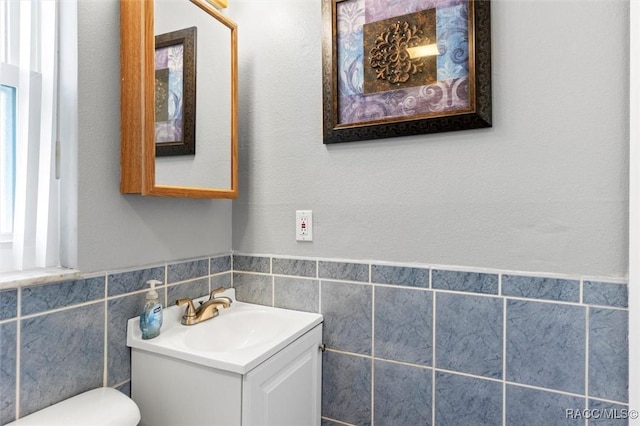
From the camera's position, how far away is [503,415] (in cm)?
108

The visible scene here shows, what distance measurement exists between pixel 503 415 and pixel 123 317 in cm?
119

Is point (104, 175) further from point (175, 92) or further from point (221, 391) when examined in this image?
point (221, 391)

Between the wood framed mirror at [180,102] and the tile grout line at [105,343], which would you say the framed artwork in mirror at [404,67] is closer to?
the wood framed mirror at [180,102]

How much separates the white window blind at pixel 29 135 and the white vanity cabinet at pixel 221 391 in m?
0.43

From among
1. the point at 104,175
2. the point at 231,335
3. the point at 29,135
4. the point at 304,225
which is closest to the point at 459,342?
the point at 304,225

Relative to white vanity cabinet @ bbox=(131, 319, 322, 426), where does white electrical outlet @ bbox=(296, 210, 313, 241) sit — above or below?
above

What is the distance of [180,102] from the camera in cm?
122

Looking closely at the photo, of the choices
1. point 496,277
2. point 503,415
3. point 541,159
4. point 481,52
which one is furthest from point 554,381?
point 481,52

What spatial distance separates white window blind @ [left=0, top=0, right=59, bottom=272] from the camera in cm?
93

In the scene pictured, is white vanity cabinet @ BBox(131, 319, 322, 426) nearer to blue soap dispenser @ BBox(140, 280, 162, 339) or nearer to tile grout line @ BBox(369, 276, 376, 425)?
blue soap dispenser @ BBox(140, 280, 162, 339)

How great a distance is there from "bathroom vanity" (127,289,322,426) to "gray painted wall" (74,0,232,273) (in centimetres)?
23

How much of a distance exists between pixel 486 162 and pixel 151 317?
1.13 metres

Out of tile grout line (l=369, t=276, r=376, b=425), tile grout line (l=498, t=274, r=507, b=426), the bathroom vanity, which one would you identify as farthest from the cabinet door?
tile grout line (l=498, t=274, r=507, b=426)

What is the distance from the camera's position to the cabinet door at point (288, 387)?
0.95 metres
